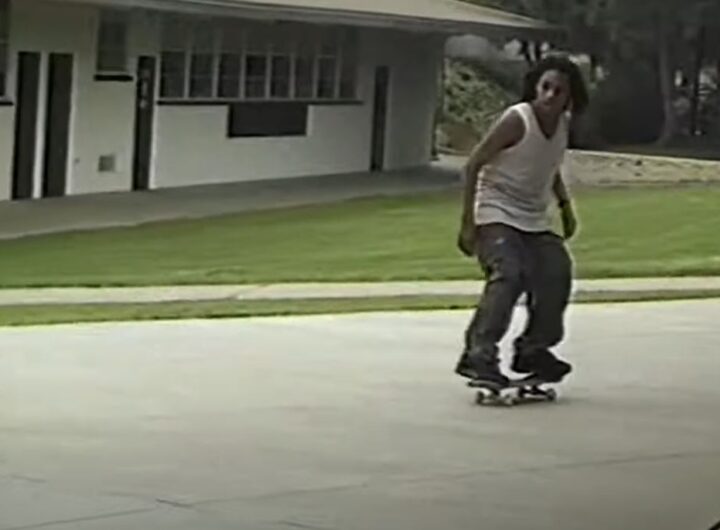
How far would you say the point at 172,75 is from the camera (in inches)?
1257

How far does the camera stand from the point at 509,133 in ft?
34.0

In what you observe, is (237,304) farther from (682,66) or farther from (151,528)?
(682,66)

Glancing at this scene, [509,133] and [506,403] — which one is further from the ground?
[509,133]

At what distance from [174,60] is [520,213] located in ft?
72.2

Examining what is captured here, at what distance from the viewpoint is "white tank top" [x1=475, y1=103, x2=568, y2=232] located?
34.1ft

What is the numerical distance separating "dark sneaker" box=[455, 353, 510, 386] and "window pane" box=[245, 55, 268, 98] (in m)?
23.6

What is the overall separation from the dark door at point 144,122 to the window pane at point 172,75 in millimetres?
485

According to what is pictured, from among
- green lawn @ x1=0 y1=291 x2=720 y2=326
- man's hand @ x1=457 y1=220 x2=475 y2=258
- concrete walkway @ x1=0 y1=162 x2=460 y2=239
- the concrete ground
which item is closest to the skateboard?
the concrete ground

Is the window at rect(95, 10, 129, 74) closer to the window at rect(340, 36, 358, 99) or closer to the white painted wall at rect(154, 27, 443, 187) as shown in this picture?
the white painted wall at rect(154, 27, 443, 187)

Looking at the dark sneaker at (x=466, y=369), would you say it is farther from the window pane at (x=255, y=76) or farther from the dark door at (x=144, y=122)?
the window pane at (x=255, y=76)

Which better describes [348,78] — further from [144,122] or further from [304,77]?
[144,122]

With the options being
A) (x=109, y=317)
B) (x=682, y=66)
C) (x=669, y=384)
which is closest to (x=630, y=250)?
(x=109, y=317)

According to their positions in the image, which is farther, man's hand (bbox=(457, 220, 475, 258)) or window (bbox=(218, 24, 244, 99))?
window (bbox=(218, 24, 244, 99))

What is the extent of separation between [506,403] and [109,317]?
5803 millimetres
